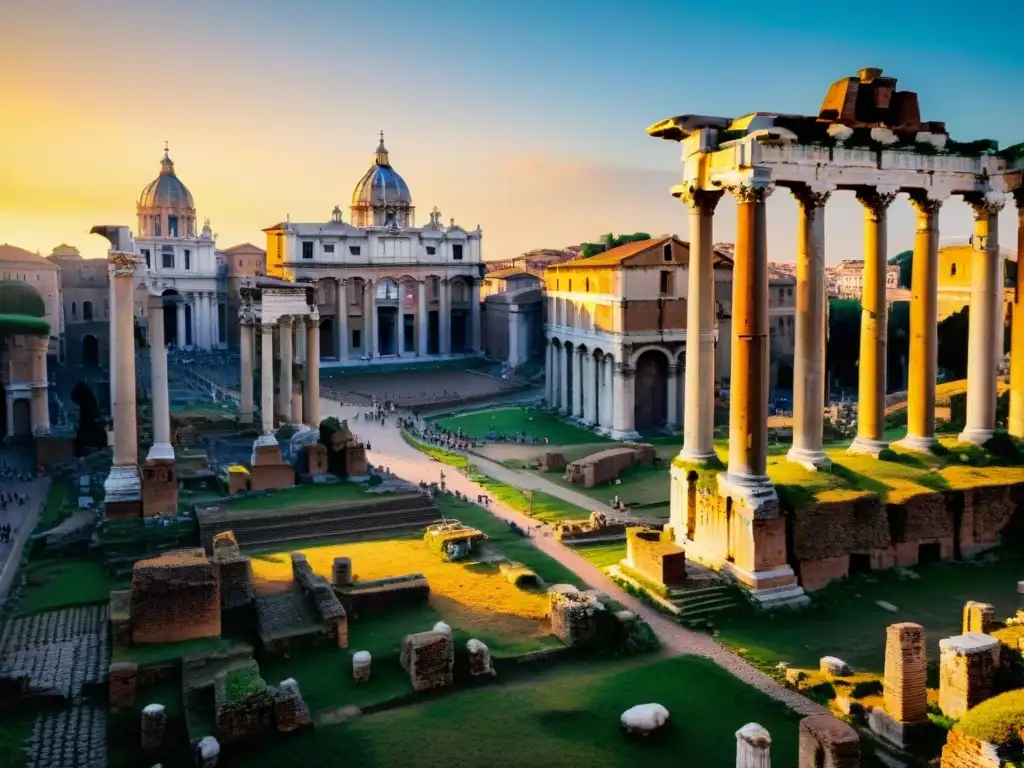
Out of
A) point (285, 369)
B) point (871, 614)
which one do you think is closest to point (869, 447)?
point (871, 614)

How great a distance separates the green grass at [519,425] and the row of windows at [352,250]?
24758 mm

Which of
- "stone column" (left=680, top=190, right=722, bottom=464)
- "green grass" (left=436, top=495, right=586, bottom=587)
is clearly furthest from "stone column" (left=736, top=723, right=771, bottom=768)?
"green grass" (left=436, top=495, right=586, bottom=587)

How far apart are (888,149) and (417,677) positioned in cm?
1517

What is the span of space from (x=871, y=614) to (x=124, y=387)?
2032 centimetres

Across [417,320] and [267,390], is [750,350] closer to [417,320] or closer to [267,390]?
[267,390]

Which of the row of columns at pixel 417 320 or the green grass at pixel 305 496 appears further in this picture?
the row of columns at pixel 417 320

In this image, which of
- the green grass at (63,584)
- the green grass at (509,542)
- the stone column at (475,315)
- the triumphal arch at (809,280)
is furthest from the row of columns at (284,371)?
the stone column at (475,315)

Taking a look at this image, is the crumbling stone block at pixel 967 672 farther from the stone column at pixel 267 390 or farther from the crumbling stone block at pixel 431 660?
the stone column at pixel 267 390

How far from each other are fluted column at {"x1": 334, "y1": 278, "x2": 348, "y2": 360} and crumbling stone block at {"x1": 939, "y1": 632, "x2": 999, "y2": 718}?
6028 centimetres

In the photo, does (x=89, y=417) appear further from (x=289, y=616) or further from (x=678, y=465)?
(x=678, y=465)

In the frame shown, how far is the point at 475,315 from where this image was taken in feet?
252

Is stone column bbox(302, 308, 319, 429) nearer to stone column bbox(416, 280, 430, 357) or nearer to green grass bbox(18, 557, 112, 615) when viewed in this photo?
green grass bbox(18, 557, 112, 615)

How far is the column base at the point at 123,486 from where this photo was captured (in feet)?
86.9

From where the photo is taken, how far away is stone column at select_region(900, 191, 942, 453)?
73.7 ft
